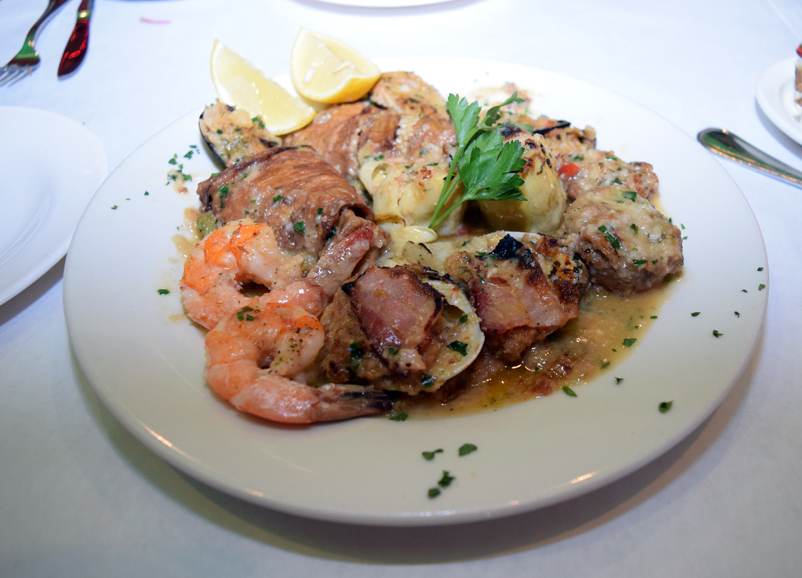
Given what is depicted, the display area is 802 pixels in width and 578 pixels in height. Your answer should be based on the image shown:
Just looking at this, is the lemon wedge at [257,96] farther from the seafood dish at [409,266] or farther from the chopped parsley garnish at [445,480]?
the chopped parsley garnish at [445,480]

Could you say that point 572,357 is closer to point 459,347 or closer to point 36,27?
point 459,347

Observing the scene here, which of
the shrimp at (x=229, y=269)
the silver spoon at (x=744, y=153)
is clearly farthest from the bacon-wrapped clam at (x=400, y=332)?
the silver spoon at (x=744, y=153)

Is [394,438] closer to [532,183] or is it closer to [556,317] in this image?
[556,317]

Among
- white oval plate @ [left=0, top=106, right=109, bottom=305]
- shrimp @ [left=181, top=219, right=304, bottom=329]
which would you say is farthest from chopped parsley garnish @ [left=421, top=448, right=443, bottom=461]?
white oval plate @ [left=0, top=106, right=109, bottom=305]

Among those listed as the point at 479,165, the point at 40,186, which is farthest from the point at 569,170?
the point at 40,186

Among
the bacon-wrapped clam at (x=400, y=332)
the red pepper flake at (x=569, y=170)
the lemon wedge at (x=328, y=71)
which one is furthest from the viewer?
the lemon wedge at (x=328, y=71)
